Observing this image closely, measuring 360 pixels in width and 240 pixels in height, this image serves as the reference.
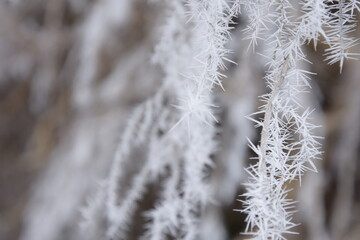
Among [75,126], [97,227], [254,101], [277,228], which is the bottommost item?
[277,228]

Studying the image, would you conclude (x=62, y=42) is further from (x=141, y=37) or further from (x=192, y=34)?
(x=192, y=34)

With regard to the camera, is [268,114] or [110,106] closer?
[268,114]

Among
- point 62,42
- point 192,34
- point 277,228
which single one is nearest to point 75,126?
point 62,42

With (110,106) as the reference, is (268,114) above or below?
below

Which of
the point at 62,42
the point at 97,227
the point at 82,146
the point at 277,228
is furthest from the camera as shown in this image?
the point at 62,42

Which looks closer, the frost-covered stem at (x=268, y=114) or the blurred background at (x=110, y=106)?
the frost-covered stem at (x=268, y=114)

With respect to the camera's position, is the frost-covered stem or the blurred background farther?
the blurred background

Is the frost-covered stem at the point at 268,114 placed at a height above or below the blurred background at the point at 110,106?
below

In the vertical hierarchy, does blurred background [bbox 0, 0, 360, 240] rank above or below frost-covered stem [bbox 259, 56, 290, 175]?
above
